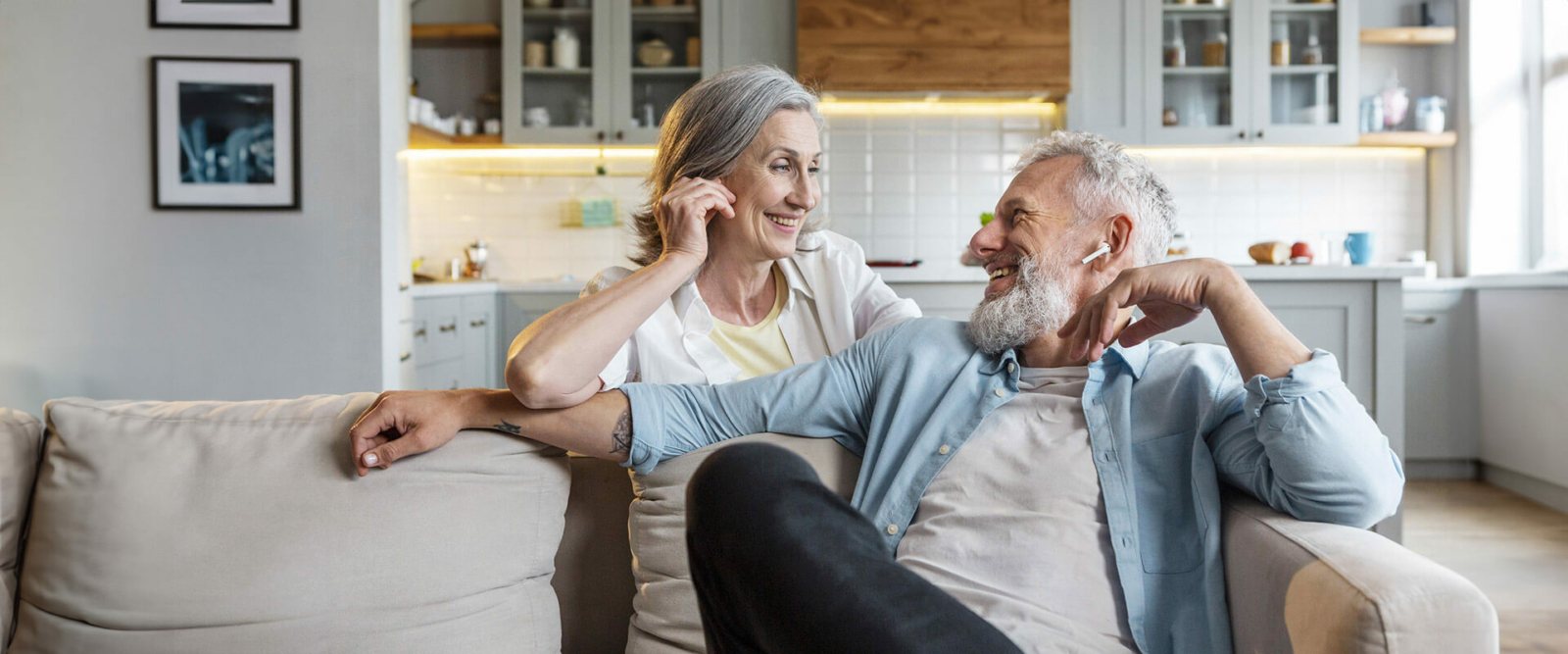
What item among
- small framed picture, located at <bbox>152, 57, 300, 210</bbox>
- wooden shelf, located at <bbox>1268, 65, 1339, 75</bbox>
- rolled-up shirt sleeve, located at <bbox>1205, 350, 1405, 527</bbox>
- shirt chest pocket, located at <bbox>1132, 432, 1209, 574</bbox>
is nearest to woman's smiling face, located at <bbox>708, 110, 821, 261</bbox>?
shirt chest pocket, located at <bbox>1132, 432, 1209, 574</bbox>

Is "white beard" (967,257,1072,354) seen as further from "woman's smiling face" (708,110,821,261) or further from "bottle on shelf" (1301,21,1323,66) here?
"bottle on shelf" (1301,21,1323,66)

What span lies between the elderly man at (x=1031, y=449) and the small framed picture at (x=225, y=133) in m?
1.87

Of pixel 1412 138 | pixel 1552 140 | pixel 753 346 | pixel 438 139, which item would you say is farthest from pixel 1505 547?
pixel 438 139

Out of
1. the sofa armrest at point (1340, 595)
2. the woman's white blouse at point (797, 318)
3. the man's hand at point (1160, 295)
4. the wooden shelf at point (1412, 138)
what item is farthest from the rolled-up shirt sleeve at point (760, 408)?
the wooden shelf at point (1412, 138)

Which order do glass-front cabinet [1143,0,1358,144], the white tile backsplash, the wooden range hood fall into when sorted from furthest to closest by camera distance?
1. the white tile backsplash
2. glass-front cabinet [1143,0,1358,144]
3. the wooden range hood

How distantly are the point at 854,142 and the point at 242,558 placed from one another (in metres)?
4.04

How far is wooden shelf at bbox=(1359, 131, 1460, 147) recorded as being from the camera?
4582mm

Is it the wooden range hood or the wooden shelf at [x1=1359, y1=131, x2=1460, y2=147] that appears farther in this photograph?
the wooden shelf at [x1=1359, y1=131, x2=1460, y2=147]

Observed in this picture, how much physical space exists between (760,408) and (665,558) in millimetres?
249

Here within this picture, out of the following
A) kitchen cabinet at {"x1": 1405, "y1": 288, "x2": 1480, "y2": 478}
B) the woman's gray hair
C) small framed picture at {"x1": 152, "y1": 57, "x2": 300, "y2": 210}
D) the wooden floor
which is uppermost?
small framed picture at {"x1": 152, "y1": 57, "x2": 300, "y2": 210}

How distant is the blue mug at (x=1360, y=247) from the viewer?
13.1 ft

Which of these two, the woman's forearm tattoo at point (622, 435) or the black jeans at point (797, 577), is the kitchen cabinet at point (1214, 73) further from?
the black jeans at point (797, 577)

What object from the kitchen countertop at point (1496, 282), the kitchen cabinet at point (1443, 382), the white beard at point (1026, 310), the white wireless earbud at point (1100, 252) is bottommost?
the kitchen cabinet at point (1443, 382)

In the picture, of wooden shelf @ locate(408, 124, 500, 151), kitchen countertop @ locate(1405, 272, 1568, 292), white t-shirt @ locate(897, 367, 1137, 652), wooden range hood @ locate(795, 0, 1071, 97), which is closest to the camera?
white t-shirt @ locate(897, 367, 1137, 652)
